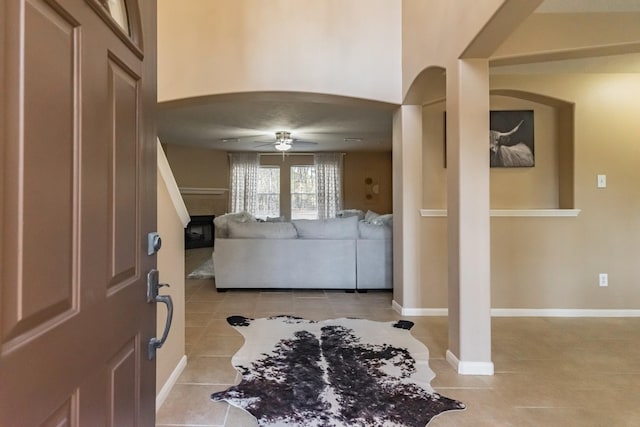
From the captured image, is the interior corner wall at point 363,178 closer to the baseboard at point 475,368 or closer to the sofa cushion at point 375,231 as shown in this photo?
the sofa cushion at point 375,231

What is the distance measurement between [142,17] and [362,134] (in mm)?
6419

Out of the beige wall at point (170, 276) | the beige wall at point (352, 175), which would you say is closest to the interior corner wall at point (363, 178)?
the beige wall at point (352, 175)

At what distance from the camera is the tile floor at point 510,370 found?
1.94 metres

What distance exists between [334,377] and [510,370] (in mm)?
1191

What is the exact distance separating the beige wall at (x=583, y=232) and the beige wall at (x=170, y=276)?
2.32 m

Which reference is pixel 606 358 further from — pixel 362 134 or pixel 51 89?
pixel 362 134

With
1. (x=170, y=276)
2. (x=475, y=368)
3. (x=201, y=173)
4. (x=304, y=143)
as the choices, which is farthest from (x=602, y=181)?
(x=201, y=173)

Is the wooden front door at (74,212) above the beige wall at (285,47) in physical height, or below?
below

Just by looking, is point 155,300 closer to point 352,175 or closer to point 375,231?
point 375,231

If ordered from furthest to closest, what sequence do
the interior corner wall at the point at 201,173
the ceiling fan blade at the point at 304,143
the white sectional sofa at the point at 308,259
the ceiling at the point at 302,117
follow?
the interior corner wall at the point at 201,173 < the ceiling fan blade at the point at 304,143 < the white sectional sofa at the point at 308,259 < the ceiling at the point at 302,117

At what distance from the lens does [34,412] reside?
56 centimetres

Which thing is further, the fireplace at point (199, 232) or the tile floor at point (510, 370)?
the fireplace at point (199, 232)

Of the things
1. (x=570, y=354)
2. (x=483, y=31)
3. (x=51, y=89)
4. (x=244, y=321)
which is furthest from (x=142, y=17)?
(x=570, y=354)

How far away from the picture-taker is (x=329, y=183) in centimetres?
952
